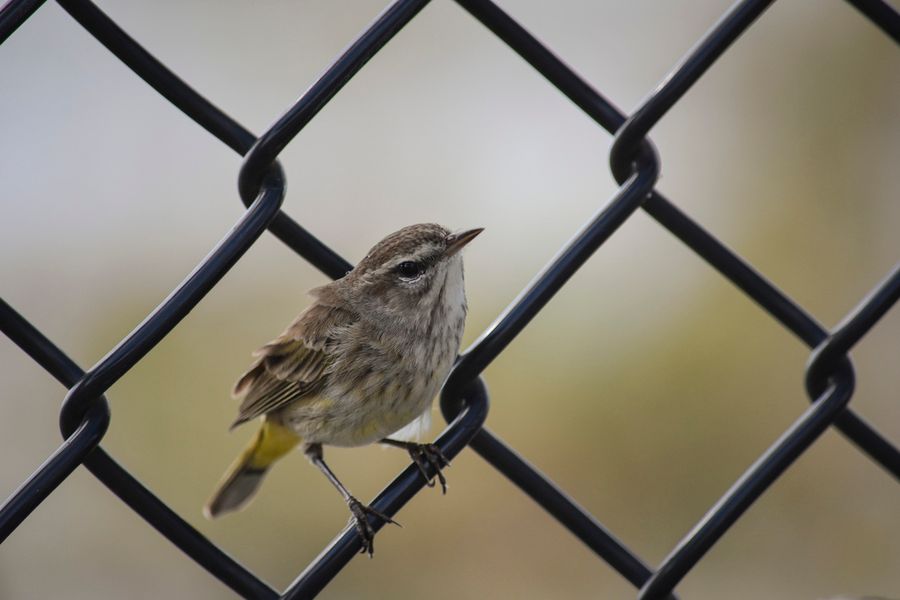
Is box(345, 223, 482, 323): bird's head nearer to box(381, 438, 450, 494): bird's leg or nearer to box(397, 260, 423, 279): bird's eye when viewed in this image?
box(397, 260, 423, 279): bird's eye

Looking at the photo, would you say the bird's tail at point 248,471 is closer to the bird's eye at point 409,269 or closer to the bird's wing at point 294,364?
the bird's wing at point 294,364

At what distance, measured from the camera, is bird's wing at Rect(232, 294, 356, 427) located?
2.83 metres

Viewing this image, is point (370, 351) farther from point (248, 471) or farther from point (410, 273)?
point (248, 471)

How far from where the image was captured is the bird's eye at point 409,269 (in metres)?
2.86

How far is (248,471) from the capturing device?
3.13 metres

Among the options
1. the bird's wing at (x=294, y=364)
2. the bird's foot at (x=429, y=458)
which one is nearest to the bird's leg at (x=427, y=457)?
the bird's foot at (x=429, y=458)

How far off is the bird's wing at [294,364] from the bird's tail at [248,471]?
0.20 meters

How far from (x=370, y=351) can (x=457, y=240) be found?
40cm

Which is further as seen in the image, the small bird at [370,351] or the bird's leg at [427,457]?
the small bird at [370,351]

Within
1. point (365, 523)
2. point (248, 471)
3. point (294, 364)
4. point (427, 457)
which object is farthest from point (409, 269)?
point (365, 523)

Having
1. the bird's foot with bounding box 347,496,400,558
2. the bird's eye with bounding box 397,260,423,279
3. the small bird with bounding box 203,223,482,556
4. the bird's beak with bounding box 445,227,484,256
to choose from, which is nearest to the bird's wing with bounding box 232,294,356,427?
the small bird with bounding box 203,223,482,556

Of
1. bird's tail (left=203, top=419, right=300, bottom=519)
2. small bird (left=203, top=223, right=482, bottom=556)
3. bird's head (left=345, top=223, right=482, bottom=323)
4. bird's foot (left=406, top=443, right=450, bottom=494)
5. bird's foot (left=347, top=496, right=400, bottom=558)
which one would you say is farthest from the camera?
bird's tail (left=203, top=419, right=300, bottom=519)

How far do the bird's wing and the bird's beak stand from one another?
34cm

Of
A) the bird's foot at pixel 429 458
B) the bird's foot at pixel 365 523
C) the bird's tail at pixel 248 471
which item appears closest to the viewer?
the bird's foot at pixel 365 523
